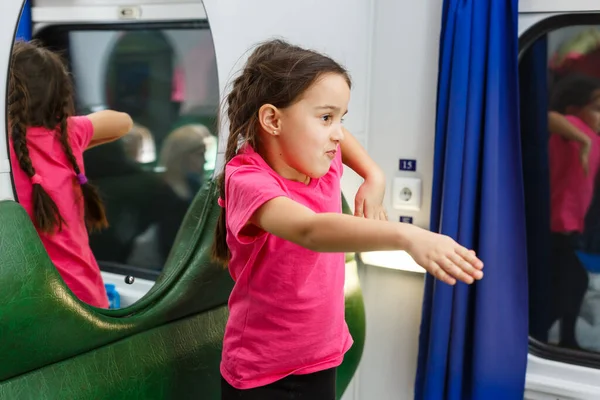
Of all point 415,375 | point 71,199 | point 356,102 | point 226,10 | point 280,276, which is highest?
point 226,10

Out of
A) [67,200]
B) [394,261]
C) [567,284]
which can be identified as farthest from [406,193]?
[67,200]

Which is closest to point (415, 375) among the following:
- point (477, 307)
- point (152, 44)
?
point (477, 307)

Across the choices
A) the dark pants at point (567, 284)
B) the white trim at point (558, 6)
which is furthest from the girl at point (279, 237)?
the dark pants at point (567, 284)

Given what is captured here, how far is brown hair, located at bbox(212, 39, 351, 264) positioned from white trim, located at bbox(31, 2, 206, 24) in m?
0.32

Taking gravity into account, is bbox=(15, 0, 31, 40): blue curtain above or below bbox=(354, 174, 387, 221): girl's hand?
above

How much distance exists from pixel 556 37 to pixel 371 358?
134cm

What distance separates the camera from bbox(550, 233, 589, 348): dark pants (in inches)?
92.9

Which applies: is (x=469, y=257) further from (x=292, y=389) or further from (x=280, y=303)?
(x=292, y=389)

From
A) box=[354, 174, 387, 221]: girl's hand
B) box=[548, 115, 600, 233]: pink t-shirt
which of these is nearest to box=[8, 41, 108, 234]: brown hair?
box=[354, 174, 387, 221]: girl's hand

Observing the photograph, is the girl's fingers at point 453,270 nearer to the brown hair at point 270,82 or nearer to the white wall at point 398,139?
the brown hair at point 270,82

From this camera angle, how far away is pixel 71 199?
1333mm

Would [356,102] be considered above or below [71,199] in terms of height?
above

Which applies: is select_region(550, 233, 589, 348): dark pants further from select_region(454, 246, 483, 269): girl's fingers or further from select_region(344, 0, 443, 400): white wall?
select_region(454, 246, 483, 269): girl's fingers

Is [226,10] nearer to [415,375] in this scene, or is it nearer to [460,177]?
[460,177]
